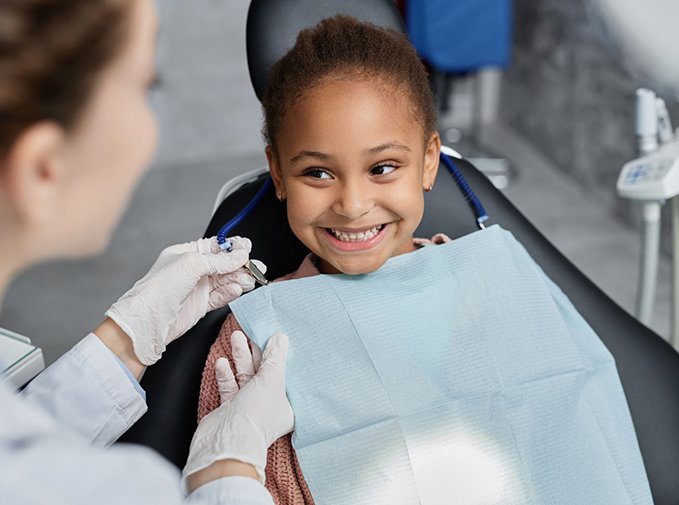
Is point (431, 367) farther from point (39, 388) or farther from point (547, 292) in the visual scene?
point (39, 388)

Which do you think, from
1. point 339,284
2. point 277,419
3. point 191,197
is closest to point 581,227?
point 191,197

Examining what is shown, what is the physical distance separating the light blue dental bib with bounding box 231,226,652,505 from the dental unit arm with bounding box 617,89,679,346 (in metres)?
0.33

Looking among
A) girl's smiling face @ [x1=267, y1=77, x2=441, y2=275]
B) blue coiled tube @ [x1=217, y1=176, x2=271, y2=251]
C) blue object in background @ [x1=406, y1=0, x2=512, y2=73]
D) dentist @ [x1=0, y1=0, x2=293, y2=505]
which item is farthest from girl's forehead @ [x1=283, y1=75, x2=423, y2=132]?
blue object in background @ [x1=406, y1=0, x2=512, y2=73]

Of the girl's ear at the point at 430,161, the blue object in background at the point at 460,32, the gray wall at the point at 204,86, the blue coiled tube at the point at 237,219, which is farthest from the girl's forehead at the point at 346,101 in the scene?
the gray wall at the point at 204,86

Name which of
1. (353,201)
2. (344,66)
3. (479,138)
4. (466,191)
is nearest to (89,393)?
(353,201)

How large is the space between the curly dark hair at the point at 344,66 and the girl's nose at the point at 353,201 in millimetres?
137

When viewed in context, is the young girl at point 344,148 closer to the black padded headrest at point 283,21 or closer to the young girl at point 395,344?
the young girl at point 395,344

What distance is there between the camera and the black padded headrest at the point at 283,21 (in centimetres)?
133

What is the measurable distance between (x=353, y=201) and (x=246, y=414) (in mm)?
310

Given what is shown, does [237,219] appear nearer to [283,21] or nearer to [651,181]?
[283,21]

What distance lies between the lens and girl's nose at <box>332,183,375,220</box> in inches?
44.3

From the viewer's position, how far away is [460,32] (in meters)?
2.59

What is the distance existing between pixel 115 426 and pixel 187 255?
266 mm

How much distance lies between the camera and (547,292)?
4.29 ft
